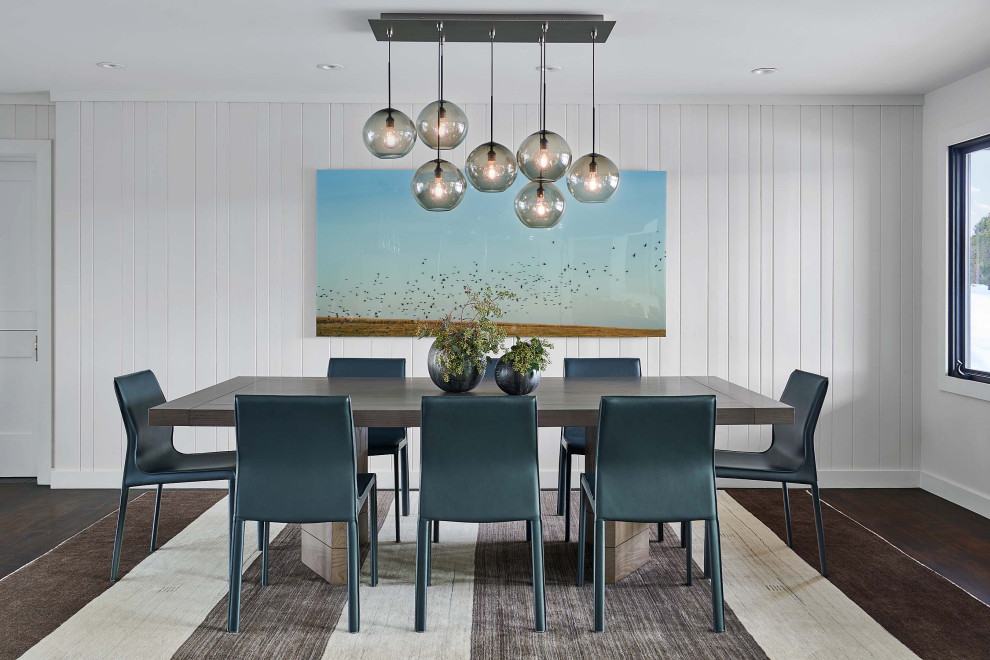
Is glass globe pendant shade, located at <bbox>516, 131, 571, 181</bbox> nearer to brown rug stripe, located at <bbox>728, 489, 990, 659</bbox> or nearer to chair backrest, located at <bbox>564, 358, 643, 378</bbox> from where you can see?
chair backrest, located at <bbox>564, 358, 643, 378</bbox>

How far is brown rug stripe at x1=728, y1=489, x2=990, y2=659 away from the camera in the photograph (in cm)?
269

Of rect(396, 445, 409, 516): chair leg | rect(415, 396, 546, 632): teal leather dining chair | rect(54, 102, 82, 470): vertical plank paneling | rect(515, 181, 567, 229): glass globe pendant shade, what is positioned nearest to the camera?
rect(415, 396, 546, 632): teal leather dining chair

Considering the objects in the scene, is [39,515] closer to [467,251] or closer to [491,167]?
[467,251]

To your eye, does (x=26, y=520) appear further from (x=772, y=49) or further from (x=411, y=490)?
(x=772, y=49)

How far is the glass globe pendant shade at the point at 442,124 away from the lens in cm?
316

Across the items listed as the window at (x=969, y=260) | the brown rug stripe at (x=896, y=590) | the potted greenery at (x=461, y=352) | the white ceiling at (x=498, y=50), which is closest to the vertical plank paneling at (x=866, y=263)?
the white ceiling at (x=498, y=50)

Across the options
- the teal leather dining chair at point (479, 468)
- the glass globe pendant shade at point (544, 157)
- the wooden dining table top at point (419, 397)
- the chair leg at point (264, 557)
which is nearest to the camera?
the teal leather dining chair at point (479, 468)

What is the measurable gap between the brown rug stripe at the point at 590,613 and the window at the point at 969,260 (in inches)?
88.3

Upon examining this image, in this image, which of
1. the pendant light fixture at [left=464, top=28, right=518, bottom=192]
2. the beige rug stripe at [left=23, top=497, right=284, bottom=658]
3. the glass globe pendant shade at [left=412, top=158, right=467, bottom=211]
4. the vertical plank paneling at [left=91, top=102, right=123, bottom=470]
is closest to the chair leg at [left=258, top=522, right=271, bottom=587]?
the beige rug stripe at [left=23, top=497, right=284, bottom=658]

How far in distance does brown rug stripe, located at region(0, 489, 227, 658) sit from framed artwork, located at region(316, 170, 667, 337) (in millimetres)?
1443

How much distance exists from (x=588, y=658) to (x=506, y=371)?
1.13m

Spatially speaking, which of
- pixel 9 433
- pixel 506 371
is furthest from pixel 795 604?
pixel 9 433

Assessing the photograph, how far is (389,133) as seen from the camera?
3.13 meters

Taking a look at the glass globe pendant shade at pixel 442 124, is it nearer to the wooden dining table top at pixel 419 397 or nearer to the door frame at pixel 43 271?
the wooden dining table top at pixel 419 397
